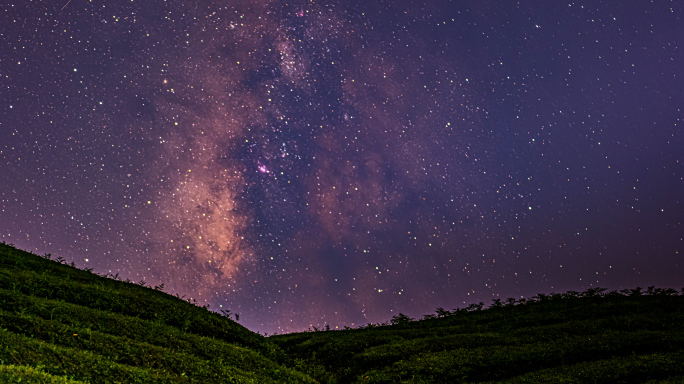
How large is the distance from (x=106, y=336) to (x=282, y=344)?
1281cm

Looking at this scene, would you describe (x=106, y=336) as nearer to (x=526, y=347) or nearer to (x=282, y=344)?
(x=282, y=344)

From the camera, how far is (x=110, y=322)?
16078 millimetres

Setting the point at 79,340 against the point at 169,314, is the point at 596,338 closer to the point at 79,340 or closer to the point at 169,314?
the point at 169,314

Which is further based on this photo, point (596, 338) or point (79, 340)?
point (596, 338)

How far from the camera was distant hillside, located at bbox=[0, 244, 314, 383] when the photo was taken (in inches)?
432

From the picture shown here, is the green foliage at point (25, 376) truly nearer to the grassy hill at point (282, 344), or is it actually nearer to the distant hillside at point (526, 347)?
the grassy hill at point (282, 344)

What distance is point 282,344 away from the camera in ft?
84.2

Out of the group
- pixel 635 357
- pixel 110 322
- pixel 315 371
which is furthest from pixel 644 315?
pixel 110 322

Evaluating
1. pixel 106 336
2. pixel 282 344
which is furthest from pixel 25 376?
pixel 282 344

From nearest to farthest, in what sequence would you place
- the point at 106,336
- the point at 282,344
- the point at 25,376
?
the point at 25,376
the point at 106,336
the point at 282,344

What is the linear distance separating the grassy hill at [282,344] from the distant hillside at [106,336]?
0.17ft

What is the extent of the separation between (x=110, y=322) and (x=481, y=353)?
1474cm

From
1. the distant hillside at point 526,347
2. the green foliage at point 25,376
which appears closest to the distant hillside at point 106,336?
the green foliage at point 25,376

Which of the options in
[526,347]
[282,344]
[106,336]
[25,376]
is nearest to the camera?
[25,376]
